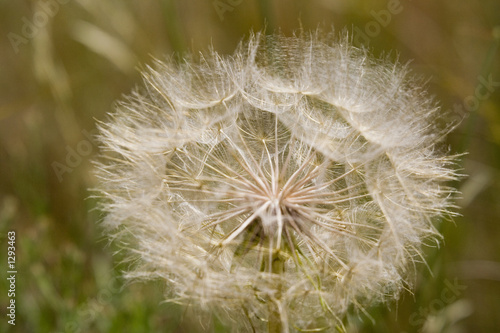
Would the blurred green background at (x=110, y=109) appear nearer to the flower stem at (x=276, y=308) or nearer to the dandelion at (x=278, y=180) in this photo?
the dandelion at (x=278, y=180)

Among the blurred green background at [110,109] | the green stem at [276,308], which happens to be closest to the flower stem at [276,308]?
the green stem at [276,308]

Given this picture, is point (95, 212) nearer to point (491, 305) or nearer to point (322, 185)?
point (322, 185)

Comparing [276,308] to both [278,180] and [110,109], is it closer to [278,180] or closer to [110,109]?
[278,180]

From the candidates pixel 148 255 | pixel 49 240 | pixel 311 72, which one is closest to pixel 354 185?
pixel 311 72

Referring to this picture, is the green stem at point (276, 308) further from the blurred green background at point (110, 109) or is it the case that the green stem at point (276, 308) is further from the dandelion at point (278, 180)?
the blurred green background at point (110, 109)

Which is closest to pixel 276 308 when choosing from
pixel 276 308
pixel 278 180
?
pixel 276 308

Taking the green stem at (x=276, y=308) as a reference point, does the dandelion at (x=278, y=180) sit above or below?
above

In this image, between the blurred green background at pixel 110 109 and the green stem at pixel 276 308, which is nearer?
the green stem at pixel 276 308
